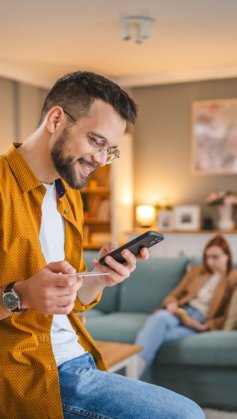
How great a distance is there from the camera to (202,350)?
160 inches

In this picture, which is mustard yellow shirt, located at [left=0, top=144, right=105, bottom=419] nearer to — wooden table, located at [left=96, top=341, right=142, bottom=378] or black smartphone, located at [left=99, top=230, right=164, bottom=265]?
black smartphone, located at [left=99, top=230, right=164, bottom=265]

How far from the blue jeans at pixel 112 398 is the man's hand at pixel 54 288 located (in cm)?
→ 27

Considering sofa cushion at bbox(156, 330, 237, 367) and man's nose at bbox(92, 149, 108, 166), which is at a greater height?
man's nose at bbox(92, 149, 108, 166)

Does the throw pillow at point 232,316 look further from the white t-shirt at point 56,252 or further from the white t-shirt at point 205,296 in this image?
the white t-shirt at point 56,252

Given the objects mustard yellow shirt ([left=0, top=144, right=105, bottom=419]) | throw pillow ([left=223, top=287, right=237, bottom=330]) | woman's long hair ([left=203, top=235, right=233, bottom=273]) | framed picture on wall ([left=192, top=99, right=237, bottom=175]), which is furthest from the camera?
framed picture on wall ([left=192, top=99, right=237, bottom=175])

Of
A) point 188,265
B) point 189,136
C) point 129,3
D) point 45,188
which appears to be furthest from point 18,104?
point 45,188

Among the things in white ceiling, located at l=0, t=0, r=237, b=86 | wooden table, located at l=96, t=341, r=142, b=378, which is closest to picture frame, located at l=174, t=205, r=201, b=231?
white ceiling, located at l=0, t=0, r=237, b=86

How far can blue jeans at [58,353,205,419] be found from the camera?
1516 millimetres

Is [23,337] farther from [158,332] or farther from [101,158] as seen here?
[158,332]

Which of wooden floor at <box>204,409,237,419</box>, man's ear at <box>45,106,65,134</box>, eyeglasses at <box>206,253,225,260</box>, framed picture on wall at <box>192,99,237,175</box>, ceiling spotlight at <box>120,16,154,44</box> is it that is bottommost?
wooden floor at <box>204,409,237,419</box>

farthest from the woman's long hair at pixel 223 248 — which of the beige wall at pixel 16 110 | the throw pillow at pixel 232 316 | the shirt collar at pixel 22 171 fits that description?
the beige wall at pixel 16 110

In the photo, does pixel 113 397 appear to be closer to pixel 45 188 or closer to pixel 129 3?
pixel 45 188

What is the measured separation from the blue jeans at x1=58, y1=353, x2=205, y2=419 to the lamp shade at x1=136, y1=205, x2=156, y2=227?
19.5ft

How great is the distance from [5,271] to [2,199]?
0.17 metres
